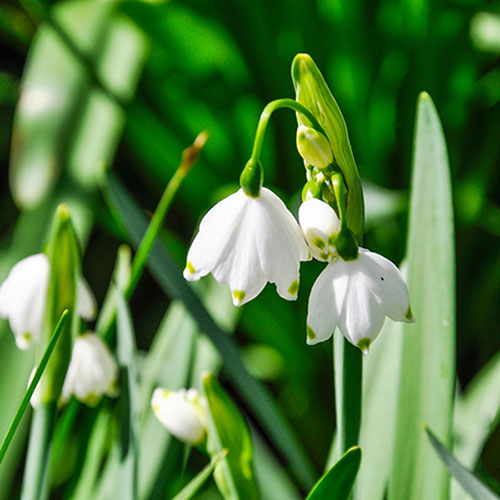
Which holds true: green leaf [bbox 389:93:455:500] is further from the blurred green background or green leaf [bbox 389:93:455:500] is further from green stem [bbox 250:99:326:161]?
the blurred green background

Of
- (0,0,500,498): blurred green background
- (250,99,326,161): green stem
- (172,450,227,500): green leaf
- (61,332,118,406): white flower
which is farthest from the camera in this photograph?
(0,0,500,498): blurred green background

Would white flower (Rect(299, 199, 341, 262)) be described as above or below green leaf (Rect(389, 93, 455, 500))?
above

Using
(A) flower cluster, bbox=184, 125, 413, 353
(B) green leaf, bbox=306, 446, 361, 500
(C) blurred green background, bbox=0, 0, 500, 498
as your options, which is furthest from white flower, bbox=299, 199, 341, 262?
(C) blurred green background, bbox=0, 0, 500, 498

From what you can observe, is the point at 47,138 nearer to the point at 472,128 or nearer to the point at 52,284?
the point at 52,284

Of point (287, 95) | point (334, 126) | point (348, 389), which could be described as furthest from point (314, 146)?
point (287, 95)

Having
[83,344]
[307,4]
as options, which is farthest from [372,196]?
[83,344]
